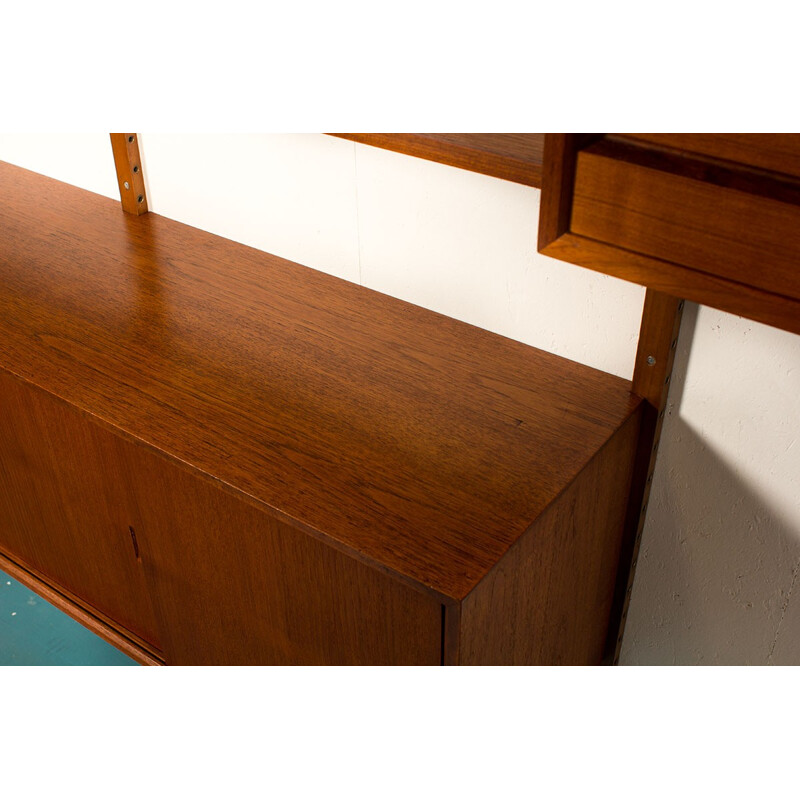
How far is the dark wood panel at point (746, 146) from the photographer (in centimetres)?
74

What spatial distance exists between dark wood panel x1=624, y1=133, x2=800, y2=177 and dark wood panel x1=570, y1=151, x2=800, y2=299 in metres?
0.02

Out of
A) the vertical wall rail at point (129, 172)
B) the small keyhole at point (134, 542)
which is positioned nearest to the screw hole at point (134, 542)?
the small keyhole at point (134, 542)

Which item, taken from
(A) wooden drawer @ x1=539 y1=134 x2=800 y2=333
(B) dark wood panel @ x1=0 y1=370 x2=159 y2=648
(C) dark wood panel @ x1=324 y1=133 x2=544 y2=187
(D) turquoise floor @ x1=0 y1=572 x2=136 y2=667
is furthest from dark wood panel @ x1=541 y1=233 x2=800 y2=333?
(D) turquoise floor @ x1=0 y1=572 x2=136 y2=667

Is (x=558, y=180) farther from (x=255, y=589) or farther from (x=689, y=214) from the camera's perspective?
(x=255, y=589)

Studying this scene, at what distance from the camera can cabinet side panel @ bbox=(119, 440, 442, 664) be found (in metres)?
1.12

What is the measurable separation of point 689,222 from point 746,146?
0.08m

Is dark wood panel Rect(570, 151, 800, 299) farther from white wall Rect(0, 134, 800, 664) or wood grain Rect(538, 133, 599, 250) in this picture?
white wall Rect(0, 134, 800, 664)

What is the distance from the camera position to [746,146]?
76cm

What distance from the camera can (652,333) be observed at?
1234mm

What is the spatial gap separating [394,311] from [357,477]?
1.32 ft

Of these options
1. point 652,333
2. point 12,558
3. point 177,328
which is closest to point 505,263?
point 652,333

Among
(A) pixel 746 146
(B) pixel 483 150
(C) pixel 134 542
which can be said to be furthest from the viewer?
(C) pixel 134 542

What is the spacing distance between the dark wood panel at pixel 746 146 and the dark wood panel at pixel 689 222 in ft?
0.08

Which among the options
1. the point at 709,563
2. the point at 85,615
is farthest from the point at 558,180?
the point at 85,615
